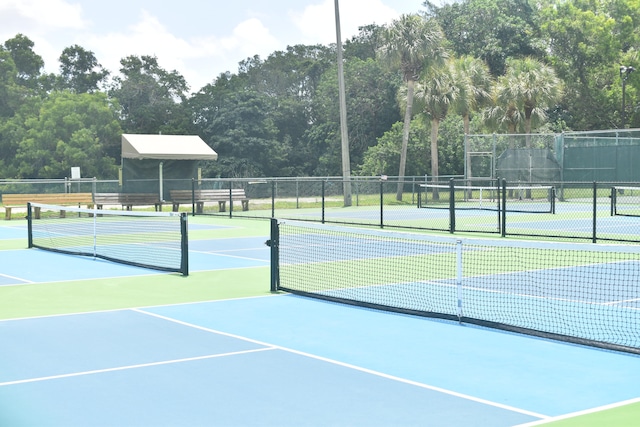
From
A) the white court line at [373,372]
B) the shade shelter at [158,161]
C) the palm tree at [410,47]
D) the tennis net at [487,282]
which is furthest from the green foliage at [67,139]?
the white court line at [373,372]

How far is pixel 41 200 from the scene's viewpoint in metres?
33.2

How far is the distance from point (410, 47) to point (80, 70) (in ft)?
150

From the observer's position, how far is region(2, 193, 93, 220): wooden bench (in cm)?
3269

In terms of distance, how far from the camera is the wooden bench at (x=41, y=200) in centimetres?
3269

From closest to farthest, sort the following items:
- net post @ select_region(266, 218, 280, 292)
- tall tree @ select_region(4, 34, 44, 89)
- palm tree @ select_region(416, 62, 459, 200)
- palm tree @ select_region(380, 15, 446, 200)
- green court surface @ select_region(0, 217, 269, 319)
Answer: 1. green court surface @ select_region(0, 217, 269, 319)
2. net post @ select_region(266, 218, 280, 292)
3. palm tree @ select_region(380, 15, 446, 200)
4. palm tree @ select_region(416, 62, 459, 200)
5. tall tree @ select_region(4, 34, 44, 89)

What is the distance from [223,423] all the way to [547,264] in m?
10.8

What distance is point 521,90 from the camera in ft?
157

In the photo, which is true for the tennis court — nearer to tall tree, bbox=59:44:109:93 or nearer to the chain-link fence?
the chain-link fence

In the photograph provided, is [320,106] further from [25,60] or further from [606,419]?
[606,419]

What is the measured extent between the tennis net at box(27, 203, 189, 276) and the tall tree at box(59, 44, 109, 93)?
49.1 m

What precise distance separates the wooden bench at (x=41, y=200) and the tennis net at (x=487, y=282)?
1625 centimetres

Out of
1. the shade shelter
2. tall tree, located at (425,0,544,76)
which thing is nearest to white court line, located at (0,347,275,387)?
the shade shelter

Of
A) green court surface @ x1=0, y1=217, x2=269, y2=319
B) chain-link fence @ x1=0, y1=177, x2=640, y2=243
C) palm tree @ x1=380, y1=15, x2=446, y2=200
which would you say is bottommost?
green court surface @ x1=0, y1=217, x2=269, y2=319

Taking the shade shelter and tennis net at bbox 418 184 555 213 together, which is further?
tennis net at bbox 418 184 555 213
